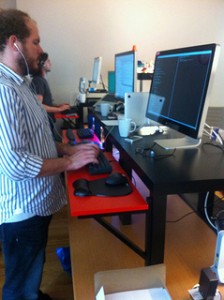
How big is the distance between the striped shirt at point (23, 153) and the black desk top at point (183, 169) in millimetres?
363

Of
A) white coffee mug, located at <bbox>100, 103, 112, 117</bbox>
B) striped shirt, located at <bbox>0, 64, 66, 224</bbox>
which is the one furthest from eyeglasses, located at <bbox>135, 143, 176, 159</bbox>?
white coffee mug, located at <bbox>100, 103, 112, 117</bbox>

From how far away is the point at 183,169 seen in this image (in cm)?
93

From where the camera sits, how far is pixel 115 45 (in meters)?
3.90

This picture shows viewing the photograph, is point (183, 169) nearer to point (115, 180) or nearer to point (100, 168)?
point (115, 180)

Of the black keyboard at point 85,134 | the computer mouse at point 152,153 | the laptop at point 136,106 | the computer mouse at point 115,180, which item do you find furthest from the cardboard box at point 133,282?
the black keyboard at point 85,134

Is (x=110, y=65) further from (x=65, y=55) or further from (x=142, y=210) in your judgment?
(x=142, y=210)

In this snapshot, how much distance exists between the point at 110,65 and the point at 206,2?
5.36ft

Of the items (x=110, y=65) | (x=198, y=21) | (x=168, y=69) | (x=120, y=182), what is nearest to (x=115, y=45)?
(x=110, y=65)

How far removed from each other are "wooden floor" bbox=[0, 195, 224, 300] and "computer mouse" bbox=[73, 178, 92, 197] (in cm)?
41

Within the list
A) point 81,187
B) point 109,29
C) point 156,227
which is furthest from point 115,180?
point 109,29

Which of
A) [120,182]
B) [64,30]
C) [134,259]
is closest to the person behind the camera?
[120,182]

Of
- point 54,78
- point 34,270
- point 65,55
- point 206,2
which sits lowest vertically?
point 34,270

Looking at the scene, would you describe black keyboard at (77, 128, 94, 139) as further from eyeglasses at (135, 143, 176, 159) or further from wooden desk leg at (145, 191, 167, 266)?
wooden desk leg at (145, 191, 167, 266)

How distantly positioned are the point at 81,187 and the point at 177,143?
20.1 inches
